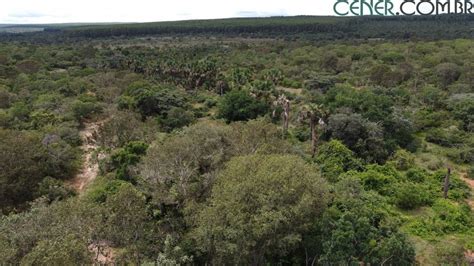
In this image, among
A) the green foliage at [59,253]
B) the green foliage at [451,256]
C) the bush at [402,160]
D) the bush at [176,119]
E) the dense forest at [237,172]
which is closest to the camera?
the green foliage at [59,253]

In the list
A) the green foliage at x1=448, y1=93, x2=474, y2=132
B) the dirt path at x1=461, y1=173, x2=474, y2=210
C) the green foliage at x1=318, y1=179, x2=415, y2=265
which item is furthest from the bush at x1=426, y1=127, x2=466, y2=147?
the green foliage at x1=318, y1=179, x2=415, y2=265

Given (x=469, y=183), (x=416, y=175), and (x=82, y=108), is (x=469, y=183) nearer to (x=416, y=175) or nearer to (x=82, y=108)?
(x=416, y=175)

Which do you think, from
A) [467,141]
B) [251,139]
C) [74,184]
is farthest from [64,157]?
[467,141]

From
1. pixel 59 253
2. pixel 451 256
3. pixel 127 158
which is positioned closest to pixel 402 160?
pixel 451 256

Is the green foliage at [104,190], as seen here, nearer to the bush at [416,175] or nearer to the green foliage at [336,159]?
the green foliage at [336,159]

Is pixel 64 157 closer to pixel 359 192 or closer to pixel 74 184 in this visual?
pixel 74 184

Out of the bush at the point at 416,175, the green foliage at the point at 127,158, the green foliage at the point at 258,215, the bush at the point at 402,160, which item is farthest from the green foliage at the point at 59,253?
the bush at the point at 402,160

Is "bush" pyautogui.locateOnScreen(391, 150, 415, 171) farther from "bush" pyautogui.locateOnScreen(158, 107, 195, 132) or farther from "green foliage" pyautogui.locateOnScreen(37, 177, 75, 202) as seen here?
"green foliage" pyautogui.locateOnScreen(37, 177, 75, 202)
